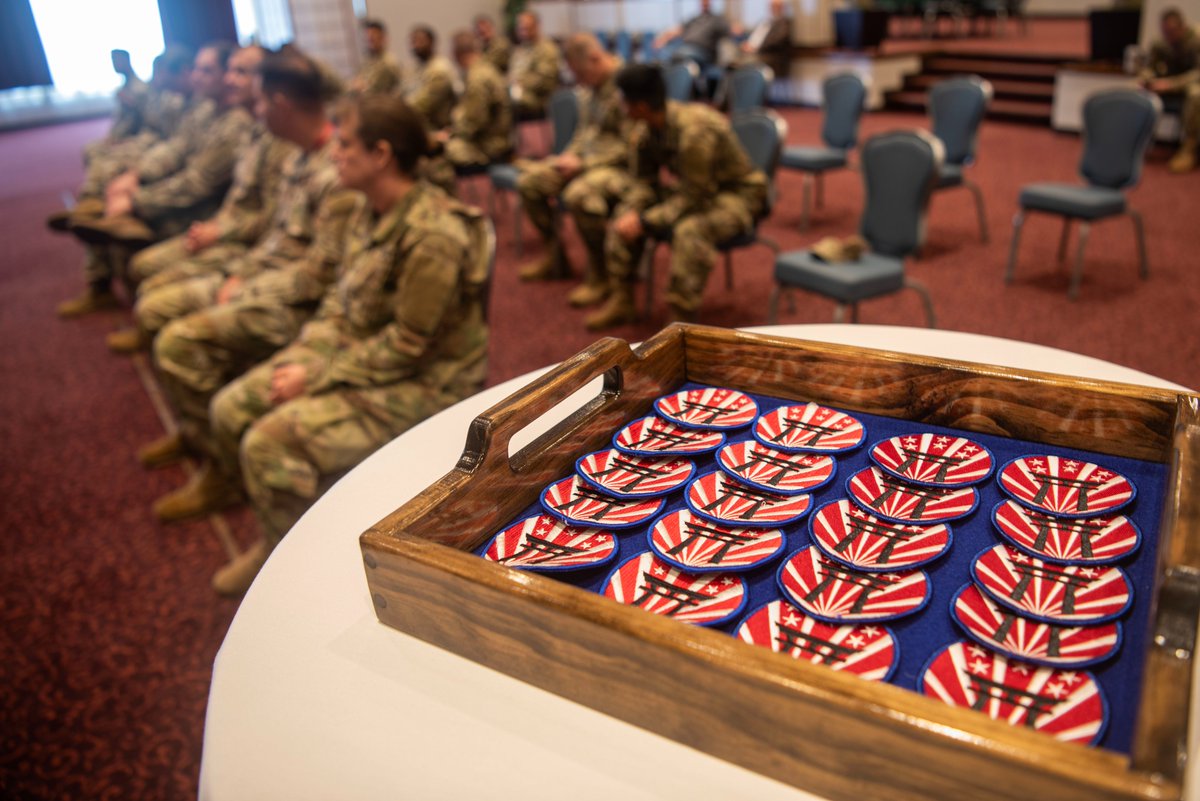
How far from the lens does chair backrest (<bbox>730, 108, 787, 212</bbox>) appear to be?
3.88 meters

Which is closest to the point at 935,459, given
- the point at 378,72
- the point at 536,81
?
the point at 536,81

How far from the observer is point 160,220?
4137 mm

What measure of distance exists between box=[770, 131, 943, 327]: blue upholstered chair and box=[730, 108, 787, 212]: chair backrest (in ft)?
1.93

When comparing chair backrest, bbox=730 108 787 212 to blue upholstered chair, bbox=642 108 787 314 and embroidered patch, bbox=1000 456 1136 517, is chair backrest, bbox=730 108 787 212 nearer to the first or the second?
blue upholstered chair, bbox=642 108 787 314

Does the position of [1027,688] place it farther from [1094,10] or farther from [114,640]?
[1094,10]

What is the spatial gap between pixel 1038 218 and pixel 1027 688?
488cm

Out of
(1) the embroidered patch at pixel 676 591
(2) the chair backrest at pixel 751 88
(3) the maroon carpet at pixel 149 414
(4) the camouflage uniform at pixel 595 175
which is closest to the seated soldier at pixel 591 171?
(4) the camouflage uniform at pixel 595 175

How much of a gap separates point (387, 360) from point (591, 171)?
246 centimetres

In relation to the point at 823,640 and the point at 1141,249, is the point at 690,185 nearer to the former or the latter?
the point at 1141,249

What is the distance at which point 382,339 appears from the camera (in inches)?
79.6

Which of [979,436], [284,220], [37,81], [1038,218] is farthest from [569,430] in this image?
[37,81]

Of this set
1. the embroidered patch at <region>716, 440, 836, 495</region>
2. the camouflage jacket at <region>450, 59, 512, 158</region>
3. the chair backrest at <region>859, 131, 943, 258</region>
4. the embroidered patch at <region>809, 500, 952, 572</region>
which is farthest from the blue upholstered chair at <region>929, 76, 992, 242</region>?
the embroidered patch at <region>809, 500, 952, 572</region>

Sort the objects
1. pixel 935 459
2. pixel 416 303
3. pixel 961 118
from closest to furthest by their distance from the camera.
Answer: pixel 935 459 → pixel 416 303 → pixel 961 118

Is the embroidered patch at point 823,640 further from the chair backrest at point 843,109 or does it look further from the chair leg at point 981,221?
the chair backrest at point 843,109
